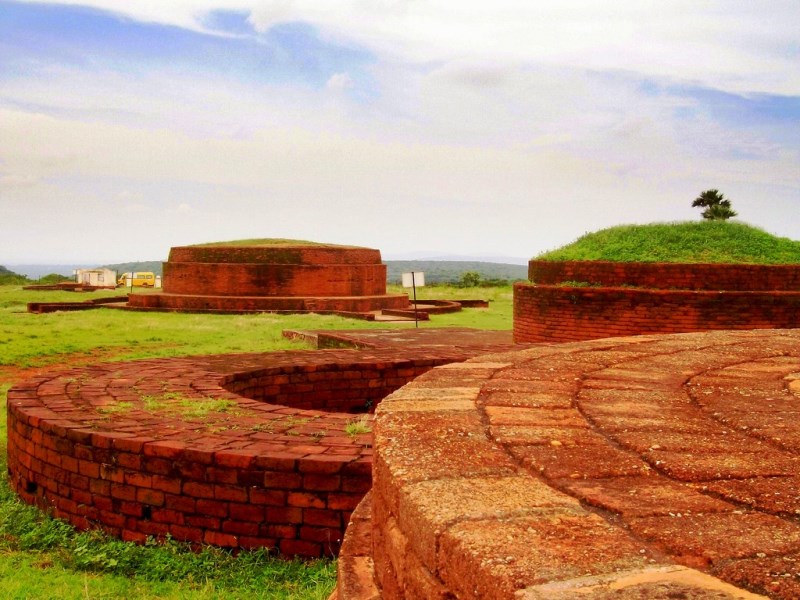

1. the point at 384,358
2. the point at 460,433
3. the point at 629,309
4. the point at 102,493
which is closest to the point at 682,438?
the point at 460,433

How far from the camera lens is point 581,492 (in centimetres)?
146

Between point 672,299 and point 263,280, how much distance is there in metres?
10.3

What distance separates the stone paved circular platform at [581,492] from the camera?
3.66ft

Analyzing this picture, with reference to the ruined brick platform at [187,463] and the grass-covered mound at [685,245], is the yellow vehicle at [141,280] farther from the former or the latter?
the ruined brick platform at [187,463]

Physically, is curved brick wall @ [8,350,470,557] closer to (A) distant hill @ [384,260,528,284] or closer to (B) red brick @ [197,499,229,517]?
(B) red brick @ [197,499,229,517]

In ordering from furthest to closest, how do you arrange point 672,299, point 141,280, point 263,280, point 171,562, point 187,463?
point 141,280 < point 263,280 < point 672,299 < point 187,463 < point 171,562

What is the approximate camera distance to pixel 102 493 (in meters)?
3.38

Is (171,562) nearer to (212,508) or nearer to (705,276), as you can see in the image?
(212,508)

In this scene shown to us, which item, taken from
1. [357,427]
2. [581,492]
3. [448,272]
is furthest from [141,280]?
[448,272]

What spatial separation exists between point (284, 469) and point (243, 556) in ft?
1.26

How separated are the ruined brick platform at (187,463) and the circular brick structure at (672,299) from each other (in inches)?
213

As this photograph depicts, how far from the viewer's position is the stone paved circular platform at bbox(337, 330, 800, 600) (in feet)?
3.66

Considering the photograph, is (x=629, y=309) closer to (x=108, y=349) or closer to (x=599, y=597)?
(x=108, y=349)

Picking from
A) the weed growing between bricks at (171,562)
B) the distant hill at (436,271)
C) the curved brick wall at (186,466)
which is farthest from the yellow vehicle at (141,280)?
the weed growing between bricks at (171,562)
